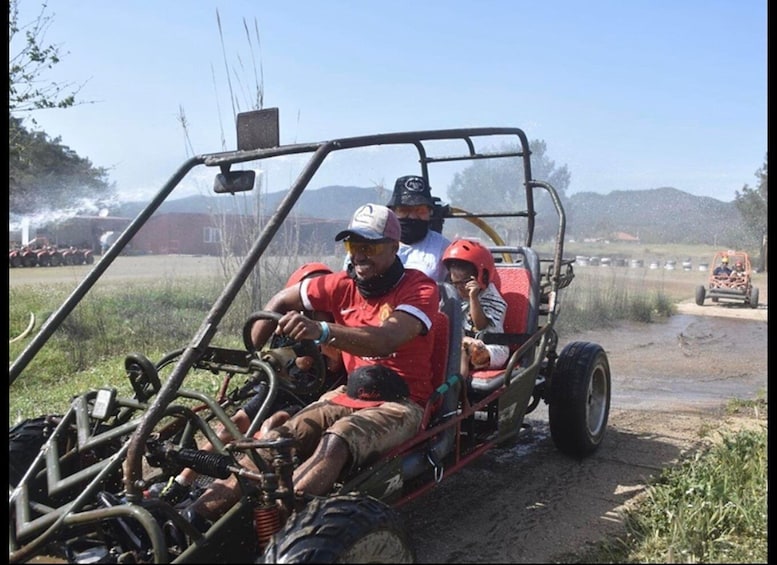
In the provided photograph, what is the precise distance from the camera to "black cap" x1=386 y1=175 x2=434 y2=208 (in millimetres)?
6078

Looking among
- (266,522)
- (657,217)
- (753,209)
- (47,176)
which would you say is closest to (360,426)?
(266,522)

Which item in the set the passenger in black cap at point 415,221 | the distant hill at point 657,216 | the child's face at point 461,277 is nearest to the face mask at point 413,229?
the passenger in black cap at point 415,221

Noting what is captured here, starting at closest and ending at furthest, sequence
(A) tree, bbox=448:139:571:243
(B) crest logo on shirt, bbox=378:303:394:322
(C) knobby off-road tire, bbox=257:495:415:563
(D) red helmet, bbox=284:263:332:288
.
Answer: (C) knobby off-road tire, bbox=257:495:415:563, (B) crest logo on shirt, bbox=378:303:394:322, (D) red helmet, bbox=284:263:332:288, (A) tree, bbox=448:139:571:243

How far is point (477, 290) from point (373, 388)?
5.72 feet

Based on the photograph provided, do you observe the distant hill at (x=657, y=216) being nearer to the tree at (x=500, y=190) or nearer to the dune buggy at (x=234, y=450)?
the tree at (x=500, y=190)

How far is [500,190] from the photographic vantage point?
14820mm

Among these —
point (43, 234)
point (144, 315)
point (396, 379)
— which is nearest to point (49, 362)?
point (144, 315)

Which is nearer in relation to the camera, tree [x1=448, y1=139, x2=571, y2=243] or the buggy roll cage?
the buggy roll cage

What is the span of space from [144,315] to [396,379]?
905 centimetres

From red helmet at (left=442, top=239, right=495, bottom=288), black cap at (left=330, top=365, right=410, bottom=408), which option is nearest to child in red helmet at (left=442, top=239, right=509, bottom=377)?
red helmet at (left=442, top=239, right=495, bottom=288)

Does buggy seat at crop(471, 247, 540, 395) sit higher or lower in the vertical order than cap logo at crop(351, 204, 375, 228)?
lower

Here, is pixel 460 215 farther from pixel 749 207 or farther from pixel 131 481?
pixel 749 207

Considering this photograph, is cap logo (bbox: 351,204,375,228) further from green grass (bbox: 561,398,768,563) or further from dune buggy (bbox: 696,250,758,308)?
dune buggy (bbox: 696,250,758,308)

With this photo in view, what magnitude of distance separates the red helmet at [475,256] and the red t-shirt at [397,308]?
4.49 feet
